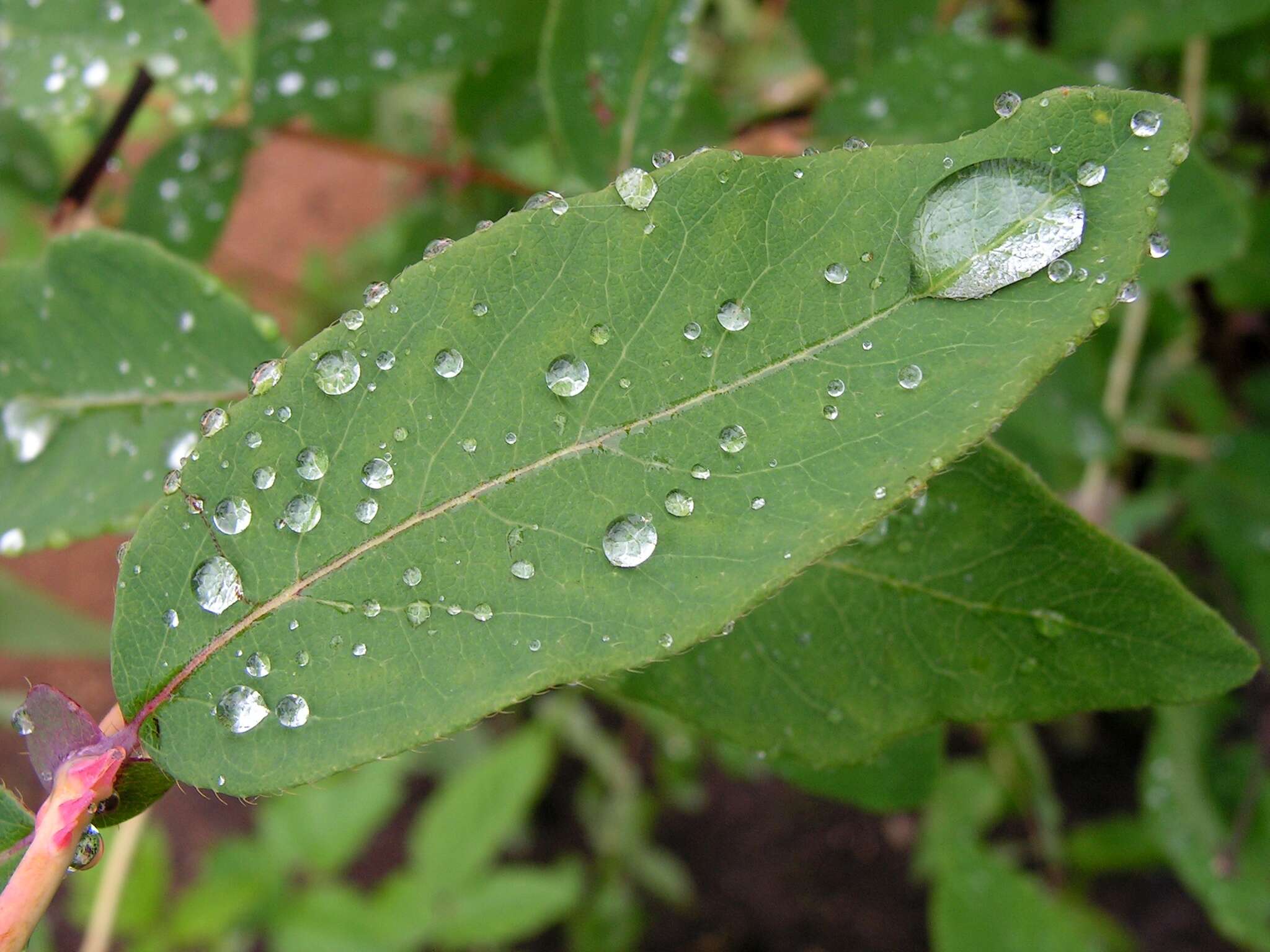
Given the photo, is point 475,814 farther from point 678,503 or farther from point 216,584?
point 678,503

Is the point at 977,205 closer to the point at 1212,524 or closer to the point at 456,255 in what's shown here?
the point at 456,255

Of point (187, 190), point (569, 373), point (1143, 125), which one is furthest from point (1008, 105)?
point (187, 190)

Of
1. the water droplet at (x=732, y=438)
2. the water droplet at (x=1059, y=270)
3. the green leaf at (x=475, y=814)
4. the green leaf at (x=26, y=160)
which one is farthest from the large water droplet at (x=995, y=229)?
the green leaf at (x=475, y=814)

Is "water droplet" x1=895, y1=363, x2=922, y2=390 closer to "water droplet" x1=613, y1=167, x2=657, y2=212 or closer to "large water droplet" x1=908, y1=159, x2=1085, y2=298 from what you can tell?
"large water droplet" x1=908, y1=159, x2=1085, y2=298

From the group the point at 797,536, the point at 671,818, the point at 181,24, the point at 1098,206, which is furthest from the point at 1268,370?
the point at 671,818

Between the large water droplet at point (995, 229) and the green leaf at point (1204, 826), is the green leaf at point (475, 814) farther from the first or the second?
the large water droplet at point (995, 229)

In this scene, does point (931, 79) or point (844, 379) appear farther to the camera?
point (931, 79)
